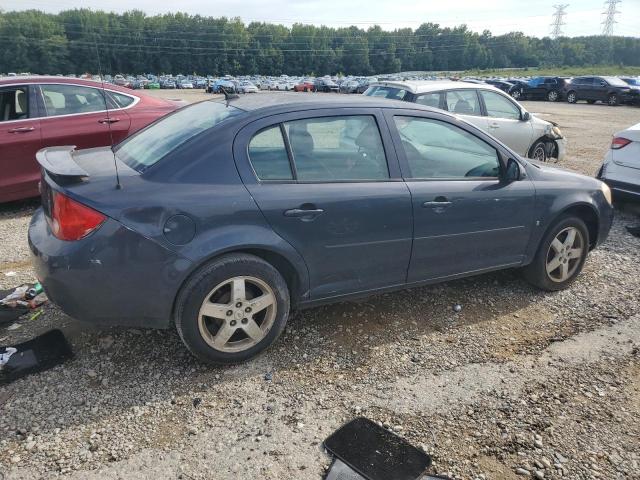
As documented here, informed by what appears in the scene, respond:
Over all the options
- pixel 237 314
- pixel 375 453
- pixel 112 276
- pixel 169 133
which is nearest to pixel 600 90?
pixel 169 133

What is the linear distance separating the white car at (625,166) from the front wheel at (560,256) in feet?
8.92

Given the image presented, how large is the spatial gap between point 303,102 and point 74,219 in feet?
5.31

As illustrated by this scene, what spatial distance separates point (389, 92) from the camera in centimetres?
803

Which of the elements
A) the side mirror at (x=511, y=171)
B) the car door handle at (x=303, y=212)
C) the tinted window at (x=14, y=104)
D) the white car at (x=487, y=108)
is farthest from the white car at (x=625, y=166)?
the tinted window at (x=14, y=104)

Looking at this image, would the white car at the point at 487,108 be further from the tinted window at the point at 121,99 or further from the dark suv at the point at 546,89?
the dark suv at the point at 546,89

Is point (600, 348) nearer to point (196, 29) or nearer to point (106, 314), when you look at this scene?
point (106, 314)

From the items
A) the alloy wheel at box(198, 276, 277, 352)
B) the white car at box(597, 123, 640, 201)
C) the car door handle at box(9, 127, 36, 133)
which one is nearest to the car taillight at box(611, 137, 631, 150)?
the white car at box(597, 123, 640, 201)

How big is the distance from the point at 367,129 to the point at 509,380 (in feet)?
6.30

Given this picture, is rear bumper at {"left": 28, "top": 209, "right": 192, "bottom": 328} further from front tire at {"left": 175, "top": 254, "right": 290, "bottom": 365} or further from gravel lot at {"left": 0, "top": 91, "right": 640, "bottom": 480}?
gravel lot at {"left": 0, "top": 91, "right": 640, "bottom": 480}

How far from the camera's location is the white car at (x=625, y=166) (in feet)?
21.7

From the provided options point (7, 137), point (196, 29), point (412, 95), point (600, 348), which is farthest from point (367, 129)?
point (196, 29)

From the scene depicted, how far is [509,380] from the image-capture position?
3.26 metres

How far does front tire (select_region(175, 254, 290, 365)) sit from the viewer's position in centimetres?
297

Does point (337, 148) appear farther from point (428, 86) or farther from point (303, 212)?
point (428, 86)
